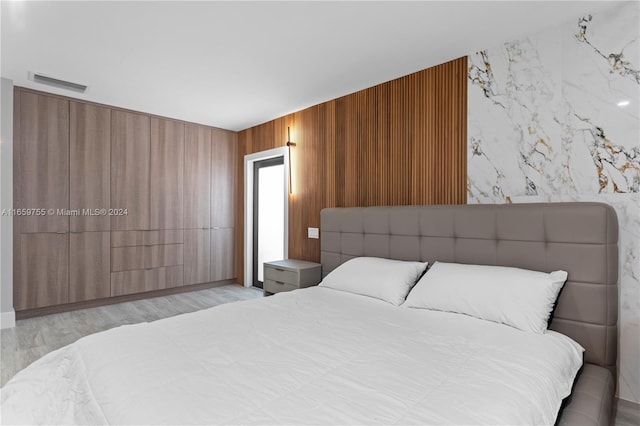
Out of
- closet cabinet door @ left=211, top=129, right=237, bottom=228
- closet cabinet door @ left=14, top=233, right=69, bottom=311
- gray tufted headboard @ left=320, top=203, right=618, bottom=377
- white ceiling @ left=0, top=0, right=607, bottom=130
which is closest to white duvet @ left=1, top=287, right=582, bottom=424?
gray tufted headboard @ left=320, top=203, right=618, bottom=377

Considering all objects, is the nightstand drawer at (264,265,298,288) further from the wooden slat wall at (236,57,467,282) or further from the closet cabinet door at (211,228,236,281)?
the closet cabinet door at (211,228,236,281)

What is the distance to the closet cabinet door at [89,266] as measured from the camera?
388 cm

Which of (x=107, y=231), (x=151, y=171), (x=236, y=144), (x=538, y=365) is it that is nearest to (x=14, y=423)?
(x=538, y=365)

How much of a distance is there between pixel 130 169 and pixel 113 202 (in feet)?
1.49

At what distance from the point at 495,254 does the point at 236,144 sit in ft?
13.6

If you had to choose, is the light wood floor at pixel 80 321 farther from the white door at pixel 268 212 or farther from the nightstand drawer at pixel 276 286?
the nightstand drawer at pixel 276 286

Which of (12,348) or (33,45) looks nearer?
(33,45)

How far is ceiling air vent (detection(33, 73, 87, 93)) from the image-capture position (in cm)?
324

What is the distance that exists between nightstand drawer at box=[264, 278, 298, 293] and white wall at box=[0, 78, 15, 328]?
2.50 m

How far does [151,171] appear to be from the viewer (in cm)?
446

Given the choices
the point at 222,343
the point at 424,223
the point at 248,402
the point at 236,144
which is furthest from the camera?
the point at 236,144

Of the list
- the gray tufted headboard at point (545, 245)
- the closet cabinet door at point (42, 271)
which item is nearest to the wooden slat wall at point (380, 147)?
the gray tufted headboard at point (545, 245)

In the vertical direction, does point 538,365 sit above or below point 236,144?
below

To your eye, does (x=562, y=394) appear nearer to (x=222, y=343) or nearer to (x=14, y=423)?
(x=222, y=343)
